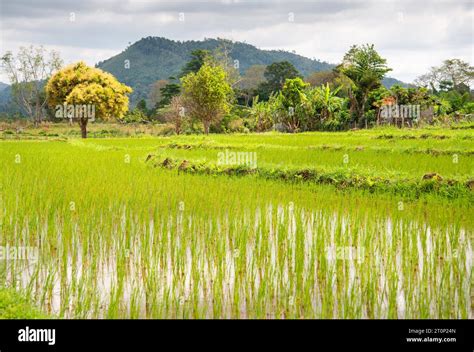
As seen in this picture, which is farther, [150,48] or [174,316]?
[150,48]

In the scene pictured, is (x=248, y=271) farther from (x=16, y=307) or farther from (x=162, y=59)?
(x=162, y=59)

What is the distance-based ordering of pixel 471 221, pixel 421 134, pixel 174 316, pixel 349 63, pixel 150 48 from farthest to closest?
pixel 349 63
pixel 150 48
pixel 421 134
pixel 471 221
pixel 174 316

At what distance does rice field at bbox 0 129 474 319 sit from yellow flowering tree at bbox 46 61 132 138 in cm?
1438

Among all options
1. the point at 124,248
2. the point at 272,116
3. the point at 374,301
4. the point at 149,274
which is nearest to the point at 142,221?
the point at 124,248

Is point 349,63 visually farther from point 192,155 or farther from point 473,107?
point 192,155

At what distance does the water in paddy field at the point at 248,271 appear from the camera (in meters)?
3.84

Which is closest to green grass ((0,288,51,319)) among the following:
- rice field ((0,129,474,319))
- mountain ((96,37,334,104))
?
rice field ((0,129,474,319))

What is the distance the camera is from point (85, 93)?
23016mm

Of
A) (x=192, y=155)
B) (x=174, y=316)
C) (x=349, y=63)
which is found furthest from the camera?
(x=349, y=63)

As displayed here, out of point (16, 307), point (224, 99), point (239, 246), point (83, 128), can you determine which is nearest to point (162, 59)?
point (224, 99)

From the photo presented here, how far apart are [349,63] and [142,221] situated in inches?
903

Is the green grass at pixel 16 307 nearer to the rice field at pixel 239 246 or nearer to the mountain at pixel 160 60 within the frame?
the rice field at pixel 239 246
